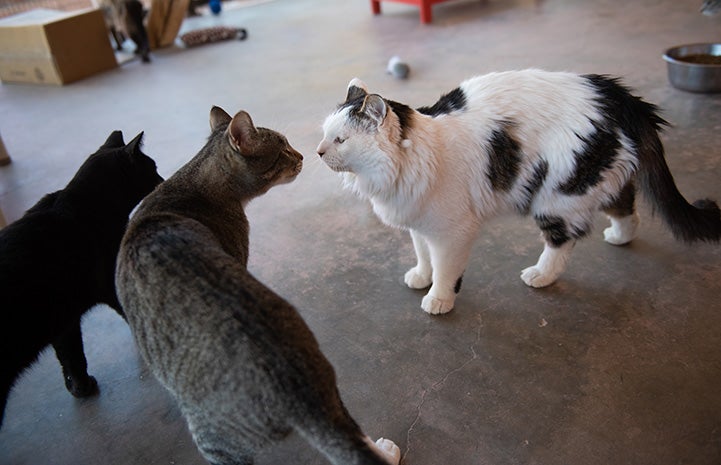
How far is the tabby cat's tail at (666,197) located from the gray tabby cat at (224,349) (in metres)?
1.45

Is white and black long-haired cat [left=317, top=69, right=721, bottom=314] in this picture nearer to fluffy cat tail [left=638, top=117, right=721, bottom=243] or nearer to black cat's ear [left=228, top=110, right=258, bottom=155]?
fluffy cat tail [left=638, top=117, right=721, bottom=243]

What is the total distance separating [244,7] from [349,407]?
25.3 feet

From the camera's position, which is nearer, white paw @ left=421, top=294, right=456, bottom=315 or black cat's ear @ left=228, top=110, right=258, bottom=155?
black cat's ear @ left=228, top=110, right=258, bottom=155

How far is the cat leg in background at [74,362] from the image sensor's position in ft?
6.41

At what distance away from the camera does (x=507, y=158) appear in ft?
6.48

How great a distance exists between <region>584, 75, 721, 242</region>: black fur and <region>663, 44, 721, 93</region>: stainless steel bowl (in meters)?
1.84

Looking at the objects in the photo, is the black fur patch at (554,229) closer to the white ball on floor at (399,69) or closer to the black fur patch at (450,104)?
the black fur patch at (450,104)

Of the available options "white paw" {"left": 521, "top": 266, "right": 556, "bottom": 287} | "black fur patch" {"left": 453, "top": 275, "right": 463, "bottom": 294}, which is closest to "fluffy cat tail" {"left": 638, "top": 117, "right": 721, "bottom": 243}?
"white paw" {"left": 521, "top": 266, "right": 556, "bottom": 287}

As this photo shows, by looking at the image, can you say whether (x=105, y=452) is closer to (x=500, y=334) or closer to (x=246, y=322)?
(x=246, y=322)

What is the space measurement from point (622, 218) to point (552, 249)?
0.40 m

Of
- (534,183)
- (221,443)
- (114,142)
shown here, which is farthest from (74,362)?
(534,183)

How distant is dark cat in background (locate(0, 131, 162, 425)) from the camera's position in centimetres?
162

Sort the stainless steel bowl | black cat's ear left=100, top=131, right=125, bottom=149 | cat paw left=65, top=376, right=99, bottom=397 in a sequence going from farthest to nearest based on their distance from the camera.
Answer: the stainless steel bowl
black cat's ear left=100, top=131, right=125, bottom=149
cat paw left=65, top=376, right=99, bottom=397

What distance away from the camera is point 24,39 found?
5527 mm
